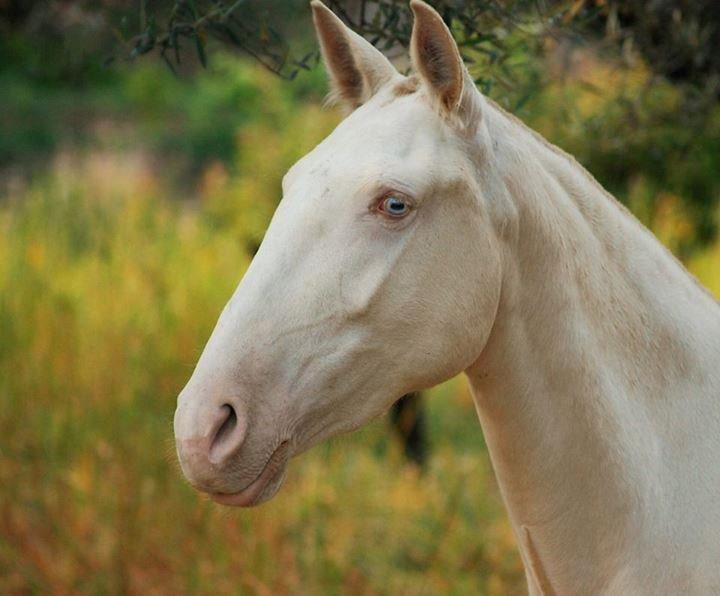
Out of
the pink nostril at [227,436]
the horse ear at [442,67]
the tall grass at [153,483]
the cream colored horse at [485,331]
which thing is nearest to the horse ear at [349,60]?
the cream colored horse at [485,331]

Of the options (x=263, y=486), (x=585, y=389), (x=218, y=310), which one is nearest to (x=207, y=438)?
(x=263, y=486)

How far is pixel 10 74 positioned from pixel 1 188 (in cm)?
580

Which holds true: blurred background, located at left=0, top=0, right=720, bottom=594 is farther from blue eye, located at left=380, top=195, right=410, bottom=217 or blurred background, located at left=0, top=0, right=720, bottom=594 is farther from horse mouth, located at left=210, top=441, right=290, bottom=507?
horse mouth, located at left=210, top=441, right=290, bottom=507

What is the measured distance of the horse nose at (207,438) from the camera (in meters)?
1.80

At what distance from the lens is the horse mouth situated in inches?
74.4

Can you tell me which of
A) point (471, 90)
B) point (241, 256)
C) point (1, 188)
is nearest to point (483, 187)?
point (471, 90)

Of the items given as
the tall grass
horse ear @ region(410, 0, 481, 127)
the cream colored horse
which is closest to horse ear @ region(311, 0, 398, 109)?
the cream colored horse

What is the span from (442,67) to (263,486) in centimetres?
80

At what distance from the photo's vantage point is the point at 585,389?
6.96ft

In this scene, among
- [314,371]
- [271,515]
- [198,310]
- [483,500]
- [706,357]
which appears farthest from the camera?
[198,310]

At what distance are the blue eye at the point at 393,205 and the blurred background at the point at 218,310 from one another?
2.17ft

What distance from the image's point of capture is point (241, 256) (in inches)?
289

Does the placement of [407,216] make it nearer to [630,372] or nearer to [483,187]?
[483,187]

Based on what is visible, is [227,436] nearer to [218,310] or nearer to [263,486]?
[263,486]
